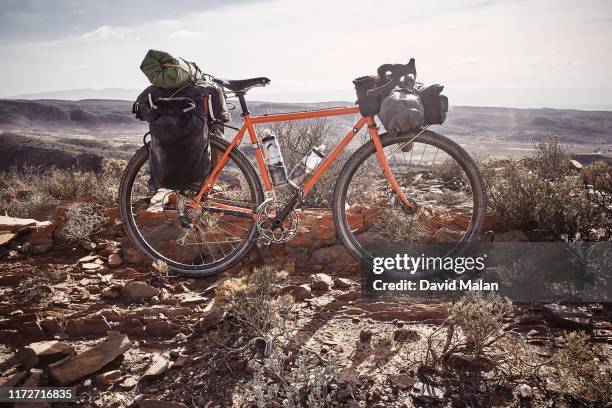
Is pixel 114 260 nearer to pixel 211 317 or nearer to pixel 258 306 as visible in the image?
pixel 211 317

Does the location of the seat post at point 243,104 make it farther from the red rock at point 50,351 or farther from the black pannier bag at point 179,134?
the red rock at point 50,351

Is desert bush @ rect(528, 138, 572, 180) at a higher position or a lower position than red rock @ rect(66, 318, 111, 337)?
higher

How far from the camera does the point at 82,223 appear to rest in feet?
14.4

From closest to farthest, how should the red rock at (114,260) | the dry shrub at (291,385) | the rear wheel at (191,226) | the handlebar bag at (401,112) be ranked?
the dry shrub at (291,385) < the handlebar bag at (401,112) < the rear wheel at (191,226) < the red rock at (114,260)

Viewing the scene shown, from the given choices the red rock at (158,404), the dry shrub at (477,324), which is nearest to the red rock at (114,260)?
the red rock at (158,404)

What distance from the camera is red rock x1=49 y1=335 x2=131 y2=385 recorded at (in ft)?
7.59

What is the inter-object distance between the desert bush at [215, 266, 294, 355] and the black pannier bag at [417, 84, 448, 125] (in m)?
1.67

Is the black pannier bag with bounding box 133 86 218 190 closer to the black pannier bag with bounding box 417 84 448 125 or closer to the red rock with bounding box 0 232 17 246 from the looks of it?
the black pannier bag with bounding box 417 84 448 125

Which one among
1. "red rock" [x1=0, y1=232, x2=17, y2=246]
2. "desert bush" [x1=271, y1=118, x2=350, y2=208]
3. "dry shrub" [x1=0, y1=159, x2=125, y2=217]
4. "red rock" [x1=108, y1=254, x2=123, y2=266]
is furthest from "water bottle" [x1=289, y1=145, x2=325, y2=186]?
"red rock" [x1=0, y1=232, x2=17, y2=246]

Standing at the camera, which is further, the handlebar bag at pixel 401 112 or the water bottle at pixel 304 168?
the water bottle at pixel 304 168

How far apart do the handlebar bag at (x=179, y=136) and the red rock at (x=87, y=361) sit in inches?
50.0

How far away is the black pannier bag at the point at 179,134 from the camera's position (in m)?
3.12

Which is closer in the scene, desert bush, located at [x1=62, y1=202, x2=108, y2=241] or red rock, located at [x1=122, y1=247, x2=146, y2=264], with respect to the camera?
red rock, located at [x1=122, y1=247, x2=146, y2=264]

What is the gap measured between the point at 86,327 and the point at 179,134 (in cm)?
154
